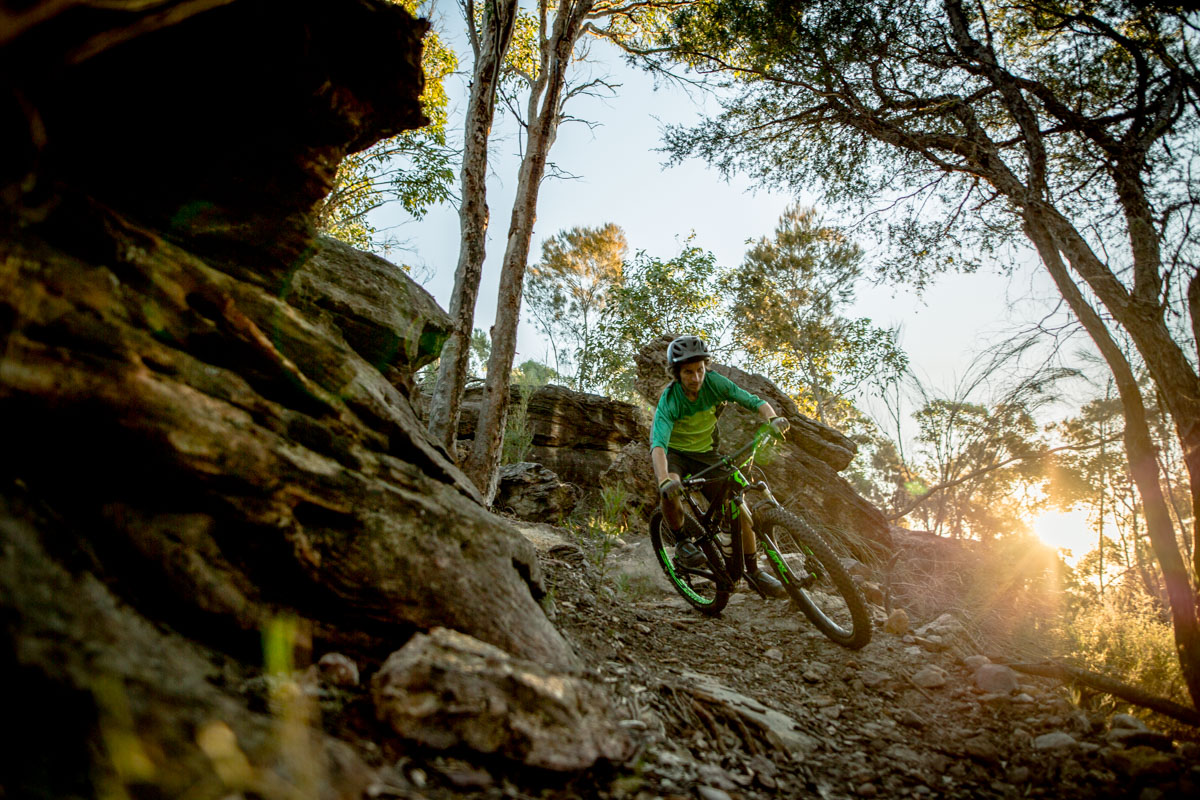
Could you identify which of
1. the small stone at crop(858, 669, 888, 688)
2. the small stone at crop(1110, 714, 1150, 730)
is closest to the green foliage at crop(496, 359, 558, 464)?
the small stone at crop(858, 669, 888, 688)

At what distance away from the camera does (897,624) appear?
4.88 metres

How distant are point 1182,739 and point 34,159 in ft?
23.5

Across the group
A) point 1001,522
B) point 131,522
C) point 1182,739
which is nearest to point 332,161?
point 131,522

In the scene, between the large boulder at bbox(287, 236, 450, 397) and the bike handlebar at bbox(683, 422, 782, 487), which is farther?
the bike handlebar at bbox(683, 422, 782, 487)

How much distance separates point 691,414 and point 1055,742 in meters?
3.33

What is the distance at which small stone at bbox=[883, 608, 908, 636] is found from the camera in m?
4.86

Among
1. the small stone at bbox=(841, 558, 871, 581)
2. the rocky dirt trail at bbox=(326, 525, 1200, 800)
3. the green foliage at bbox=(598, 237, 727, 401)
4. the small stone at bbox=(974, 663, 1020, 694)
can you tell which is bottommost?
the rocky dirt trail at bbox=(326, 525, 1200, 800)

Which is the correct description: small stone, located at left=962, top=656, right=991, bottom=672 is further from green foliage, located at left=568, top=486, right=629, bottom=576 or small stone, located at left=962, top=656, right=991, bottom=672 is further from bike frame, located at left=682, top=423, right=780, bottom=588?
green foliage, located at left=568, top=486, right=629, bottom=576

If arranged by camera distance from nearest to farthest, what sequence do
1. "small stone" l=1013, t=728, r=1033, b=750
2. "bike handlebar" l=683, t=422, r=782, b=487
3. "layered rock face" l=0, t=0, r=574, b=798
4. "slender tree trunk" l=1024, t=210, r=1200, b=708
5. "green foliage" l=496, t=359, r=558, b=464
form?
"layered rock face" l=0, t=0, r=574, b=798 → "small stone" l=1013, t=728, r=1033, b=750 → "slender tree trunk" l=1024, t=210, r=1200, b=708 → "bike handlebar" l=683, t=422, r=782, b=487 → "green foliage" l=496, t=359, r=558, b=464

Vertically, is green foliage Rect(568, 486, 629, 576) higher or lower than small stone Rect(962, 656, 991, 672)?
higher

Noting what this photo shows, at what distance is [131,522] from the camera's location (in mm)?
2012

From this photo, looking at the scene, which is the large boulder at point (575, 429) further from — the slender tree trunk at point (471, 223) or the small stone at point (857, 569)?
the slender tree trunk at point (471, 223)

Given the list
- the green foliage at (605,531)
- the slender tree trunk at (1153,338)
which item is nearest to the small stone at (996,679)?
the slender tree trunk at (1153,338)

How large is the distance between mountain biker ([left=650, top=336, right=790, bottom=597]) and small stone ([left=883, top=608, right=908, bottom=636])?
1.30 m
